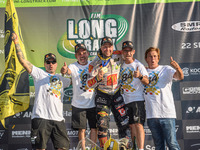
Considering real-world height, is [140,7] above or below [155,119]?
above

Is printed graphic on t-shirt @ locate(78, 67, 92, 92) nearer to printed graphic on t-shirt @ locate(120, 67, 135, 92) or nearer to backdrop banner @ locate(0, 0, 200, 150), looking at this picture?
printed graphic on t-shirt @ locate(120, 67, 135, 92)

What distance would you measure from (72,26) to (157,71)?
2281 mm

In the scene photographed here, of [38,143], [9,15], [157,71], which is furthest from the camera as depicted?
[9,15]

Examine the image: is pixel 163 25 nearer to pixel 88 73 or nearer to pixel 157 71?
pixel 157 71

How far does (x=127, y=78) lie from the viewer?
14.2 ft

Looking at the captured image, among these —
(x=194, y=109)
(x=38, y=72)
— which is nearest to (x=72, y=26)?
(x=38, y=72)

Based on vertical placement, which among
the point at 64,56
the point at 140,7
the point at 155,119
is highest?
the point at 140,7

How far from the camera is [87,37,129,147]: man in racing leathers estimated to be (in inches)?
157

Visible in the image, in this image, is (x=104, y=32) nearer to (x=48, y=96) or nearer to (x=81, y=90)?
(x=81, y=90)

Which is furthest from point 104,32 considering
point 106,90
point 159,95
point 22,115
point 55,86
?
point 22,115

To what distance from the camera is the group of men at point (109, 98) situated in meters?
4.00

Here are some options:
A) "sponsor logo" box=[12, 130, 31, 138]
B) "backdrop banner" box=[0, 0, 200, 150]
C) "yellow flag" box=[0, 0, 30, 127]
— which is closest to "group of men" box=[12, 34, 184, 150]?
"yellow flag" box=[0, 0, 30, 127]

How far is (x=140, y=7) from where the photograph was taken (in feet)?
18.1

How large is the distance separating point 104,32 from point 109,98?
1903 mm
